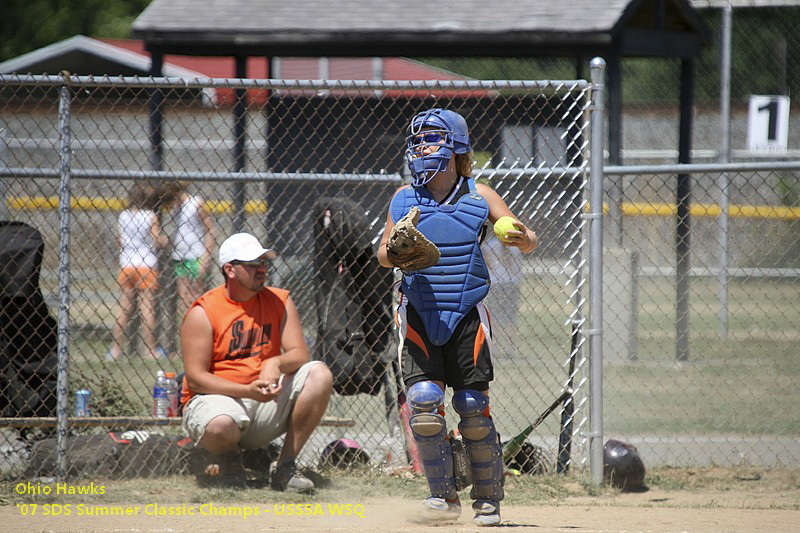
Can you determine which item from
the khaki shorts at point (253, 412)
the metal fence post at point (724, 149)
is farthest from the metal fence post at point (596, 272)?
the metal fence post at point (724, 149)

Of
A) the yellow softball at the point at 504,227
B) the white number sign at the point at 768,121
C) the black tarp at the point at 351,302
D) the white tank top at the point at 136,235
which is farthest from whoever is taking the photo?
the white number sign at the point at 768,121

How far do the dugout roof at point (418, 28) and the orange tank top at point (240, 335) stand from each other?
5.23 metres

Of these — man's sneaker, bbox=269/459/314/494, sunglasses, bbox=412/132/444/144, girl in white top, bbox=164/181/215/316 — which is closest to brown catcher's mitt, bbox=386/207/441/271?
sunglasses, bbox=412/132/444/144

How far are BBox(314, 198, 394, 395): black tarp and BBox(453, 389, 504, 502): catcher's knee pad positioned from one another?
1479 mm

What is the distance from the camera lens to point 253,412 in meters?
5.44

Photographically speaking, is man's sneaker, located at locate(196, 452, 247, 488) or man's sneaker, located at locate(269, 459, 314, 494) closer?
man's sneaker, located at locate(269, 459, 314, 494)

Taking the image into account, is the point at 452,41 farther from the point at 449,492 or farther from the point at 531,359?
the point at 449,492

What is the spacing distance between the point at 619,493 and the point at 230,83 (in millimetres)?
3249

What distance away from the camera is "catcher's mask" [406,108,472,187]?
4457 mm

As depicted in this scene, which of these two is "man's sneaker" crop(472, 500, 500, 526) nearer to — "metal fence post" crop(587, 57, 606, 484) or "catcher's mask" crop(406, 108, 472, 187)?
"metal fence post" crop(587, 57, 606, 484)

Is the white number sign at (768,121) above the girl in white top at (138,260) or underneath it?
above

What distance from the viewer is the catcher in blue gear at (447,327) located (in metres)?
4.42

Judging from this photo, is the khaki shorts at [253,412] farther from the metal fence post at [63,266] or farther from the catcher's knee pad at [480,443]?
the catcher's knee pad at [480,443]

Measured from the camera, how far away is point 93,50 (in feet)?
54.8
